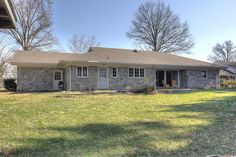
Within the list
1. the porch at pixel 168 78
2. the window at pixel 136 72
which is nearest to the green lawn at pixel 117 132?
the window at pixel 136 72

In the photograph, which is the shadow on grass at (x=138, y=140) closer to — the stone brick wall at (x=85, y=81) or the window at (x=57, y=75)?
the stone brick wall at (x=85, y=81)

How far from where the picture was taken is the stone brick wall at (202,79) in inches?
1139

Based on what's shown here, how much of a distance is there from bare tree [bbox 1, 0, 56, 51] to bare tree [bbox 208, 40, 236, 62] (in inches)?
1854

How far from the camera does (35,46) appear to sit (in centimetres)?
4072

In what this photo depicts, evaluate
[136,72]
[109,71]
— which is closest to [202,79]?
[136,72]

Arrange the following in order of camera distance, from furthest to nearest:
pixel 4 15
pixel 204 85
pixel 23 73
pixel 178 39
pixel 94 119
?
pixel 178 39, pixel 204 85, pixel 23 73, pixel 94 119, pixel 4 15

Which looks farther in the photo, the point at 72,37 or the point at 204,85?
the point at 72,37

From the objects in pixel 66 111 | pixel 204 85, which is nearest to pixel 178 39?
pixel 204 85

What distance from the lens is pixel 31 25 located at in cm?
3988

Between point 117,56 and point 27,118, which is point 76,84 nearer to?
point 117,56

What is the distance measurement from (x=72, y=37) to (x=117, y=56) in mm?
33781

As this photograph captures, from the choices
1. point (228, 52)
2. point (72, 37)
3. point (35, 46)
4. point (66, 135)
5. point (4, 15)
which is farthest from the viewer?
point (228, 52)

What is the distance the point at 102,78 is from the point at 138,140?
722 inches

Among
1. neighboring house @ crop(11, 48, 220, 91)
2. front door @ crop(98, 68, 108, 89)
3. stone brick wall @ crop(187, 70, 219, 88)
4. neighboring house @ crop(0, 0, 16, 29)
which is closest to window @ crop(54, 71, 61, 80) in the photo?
neighboring house @ crop(11, 48, 220, 91)
